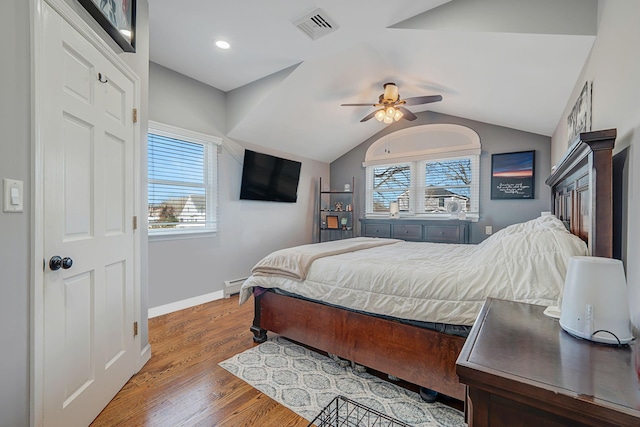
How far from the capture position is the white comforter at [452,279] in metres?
1.46

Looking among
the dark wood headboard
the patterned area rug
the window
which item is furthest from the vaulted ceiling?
the patterned area rug

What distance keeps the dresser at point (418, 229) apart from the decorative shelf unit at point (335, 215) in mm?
390

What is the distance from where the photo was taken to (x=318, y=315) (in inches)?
84.7

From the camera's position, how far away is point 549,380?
2.26 ft

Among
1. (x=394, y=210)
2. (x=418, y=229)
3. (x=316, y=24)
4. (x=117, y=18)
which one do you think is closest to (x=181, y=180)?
(x=117, y=18)

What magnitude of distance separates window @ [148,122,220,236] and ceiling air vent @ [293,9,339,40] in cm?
178

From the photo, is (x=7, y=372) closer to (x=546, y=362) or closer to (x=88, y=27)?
(x=88, y=27)

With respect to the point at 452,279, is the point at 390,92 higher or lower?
higher

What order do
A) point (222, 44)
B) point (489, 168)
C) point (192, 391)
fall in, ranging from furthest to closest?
point (489, 168)
point (222, 44)
point (192, 391)

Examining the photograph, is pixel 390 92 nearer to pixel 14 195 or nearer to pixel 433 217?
pixel 433 217

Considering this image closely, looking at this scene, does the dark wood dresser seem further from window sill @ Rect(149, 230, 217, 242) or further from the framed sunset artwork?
the framed sunset artwork

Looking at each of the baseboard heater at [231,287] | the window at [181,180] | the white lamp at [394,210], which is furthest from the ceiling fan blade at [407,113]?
the baseboard heater at [231,287]

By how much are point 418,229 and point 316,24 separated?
316cm

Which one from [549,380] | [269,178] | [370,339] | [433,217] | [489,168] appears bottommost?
[370,339]
